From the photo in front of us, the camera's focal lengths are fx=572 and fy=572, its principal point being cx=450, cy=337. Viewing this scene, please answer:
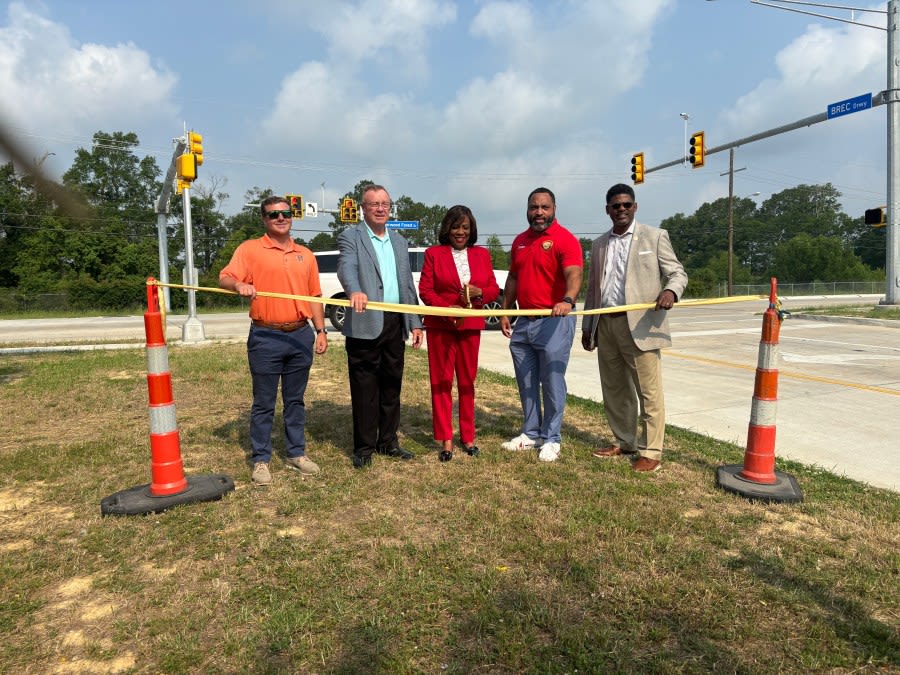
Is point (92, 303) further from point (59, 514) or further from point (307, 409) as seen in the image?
point (59, 514)

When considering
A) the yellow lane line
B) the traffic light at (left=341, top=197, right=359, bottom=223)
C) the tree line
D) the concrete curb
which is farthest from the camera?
the traffic light at (left=341, top=197, right=359, bottom=223)

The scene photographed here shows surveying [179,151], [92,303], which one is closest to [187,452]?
[179,151]

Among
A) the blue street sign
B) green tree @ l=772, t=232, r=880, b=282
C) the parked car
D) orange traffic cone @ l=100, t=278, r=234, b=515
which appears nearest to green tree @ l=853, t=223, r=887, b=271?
green tree @ l=772, t=232, r=880, b=282

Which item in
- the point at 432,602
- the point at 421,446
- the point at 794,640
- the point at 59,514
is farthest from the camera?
the point at 421,446

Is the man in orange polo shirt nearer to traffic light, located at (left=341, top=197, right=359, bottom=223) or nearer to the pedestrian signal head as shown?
the pedestrian signal head

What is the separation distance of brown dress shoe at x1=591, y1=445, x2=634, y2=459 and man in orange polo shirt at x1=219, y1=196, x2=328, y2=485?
6.99 feet

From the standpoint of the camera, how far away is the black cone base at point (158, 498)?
10.9 ft

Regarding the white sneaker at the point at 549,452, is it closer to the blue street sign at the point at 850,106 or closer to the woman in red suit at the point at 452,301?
the woman in red suit at the point at 452,301

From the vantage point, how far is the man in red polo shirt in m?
4.32

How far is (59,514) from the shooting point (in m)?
3.39

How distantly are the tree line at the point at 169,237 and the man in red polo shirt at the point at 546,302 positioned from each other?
2.74 metres

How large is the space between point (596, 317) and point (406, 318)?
4.92ft

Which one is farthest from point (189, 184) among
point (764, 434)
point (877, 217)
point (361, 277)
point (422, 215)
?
point (422, 215)

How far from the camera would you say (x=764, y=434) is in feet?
12.2
